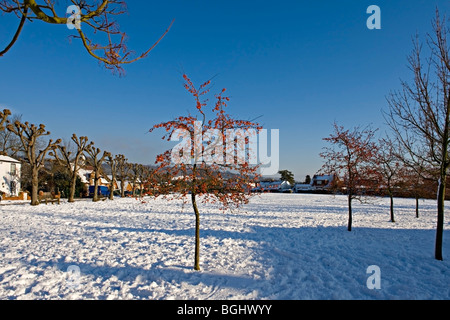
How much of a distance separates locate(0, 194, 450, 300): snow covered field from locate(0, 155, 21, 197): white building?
2847cm

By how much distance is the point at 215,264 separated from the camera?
6.61 m

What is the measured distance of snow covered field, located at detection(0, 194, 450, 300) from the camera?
5004 mm

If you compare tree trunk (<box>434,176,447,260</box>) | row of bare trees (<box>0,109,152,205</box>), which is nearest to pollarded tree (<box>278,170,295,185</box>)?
row of bare trees (<box>0,109,152,205</box>)

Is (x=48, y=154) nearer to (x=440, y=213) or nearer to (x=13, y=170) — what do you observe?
(x=13, y=170)

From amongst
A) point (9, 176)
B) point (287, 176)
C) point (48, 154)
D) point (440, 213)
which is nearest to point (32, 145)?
point (48, 154)

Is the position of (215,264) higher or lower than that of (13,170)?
lower

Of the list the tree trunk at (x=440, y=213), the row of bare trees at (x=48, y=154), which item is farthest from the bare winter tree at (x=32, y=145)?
the tree trunk at (x=440, y=213)

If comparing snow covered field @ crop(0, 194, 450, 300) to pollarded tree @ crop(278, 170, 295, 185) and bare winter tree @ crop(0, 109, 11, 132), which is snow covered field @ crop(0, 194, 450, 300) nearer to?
bare winter tree @ crop(0, 109, 11, 132)

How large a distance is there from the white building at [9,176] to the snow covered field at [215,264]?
2847 cm

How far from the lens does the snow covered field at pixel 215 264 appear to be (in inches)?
197

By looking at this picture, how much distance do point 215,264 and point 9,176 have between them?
1549 inches

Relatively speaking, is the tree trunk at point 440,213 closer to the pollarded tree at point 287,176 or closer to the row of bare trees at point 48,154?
the row of bare trees at point 48,154
